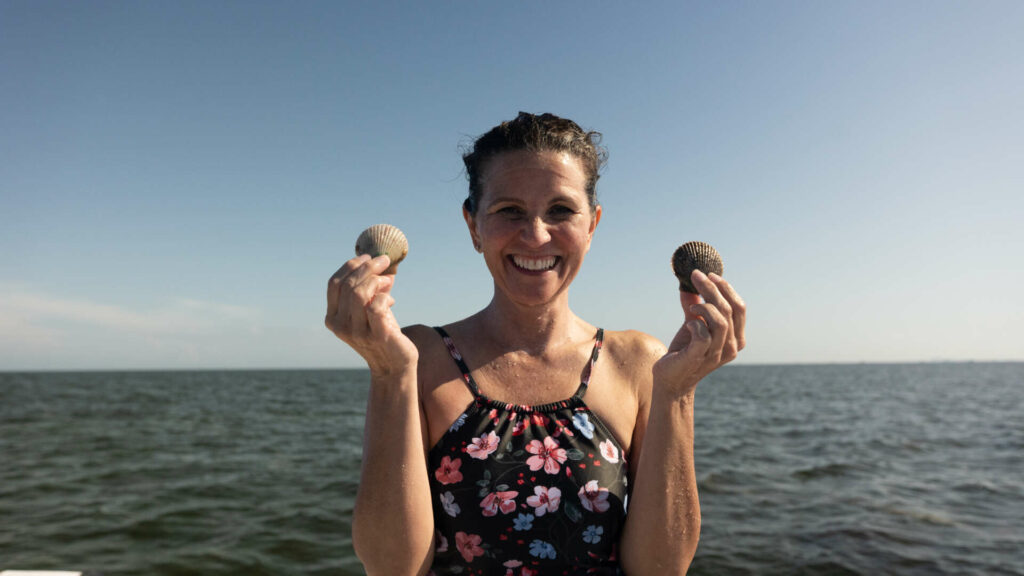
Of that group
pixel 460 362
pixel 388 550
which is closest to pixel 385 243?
pixel 460 362

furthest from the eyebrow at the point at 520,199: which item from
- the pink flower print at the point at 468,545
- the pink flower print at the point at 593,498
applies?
the pink flower print at the point at 468,545

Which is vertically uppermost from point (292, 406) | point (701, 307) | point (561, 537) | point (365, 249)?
point (365, 249)

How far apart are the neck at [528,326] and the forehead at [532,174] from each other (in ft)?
1.77

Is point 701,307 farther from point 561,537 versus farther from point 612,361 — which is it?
point 561,537

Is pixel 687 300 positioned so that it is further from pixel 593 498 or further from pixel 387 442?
pixel 387 442

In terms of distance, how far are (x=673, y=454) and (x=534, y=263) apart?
3.19 feet

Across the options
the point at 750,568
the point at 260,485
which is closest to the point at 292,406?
the point at 260,485

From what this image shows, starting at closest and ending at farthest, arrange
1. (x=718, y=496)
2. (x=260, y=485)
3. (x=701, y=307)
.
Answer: (x=701, y=307) < (x=718, y=496) < (x=260, y=485)

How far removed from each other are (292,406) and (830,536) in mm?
36705

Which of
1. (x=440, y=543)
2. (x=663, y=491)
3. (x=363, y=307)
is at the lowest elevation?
(x=440, y=543)

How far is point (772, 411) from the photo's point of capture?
110 feet

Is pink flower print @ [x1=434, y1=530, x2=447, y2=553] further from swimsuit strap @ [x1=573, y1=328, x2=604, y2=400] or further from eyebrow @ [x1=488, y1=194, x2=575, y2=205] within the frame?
eyebrow @ [x1=488, y1=194, x2=575, y2=205]

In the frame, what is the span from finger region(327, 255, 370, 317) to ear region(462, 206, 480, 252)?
2.90 ft

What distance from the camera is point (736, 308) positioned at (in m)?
2.15
